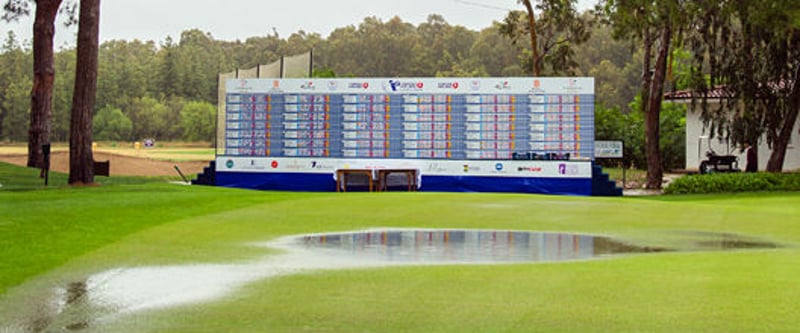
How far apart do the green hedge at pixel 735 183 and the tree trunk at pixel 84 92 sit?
623 inches

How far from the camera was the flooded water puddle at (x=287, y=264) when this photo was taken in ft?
23.9

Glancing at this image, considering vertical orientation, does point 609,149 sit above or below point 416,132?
below

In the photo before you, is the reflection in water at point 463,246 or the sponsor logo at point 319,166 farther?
the sponsor logo at point 319,166

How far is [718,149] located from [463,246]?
30.0m

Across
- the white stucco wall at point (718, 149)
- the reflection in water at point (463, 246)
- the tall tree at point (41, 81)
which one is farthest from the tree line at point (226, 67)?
the reflection in water at point (463, 246)

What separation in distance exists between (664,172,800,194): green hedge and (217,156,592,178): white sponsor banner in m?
3.24

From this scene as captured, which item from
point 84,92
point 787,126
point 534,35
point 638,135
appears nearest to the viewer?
point 84,92

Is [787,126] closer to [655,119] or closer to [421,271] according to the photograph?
[655,119]

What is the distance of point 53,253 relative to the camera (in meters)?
10.5

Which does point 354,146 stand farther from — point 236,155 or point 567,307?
point 567,307

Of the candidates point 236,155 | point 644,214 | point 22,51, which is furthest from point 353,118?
point 22,51

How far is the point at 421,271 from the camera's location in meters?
9.59

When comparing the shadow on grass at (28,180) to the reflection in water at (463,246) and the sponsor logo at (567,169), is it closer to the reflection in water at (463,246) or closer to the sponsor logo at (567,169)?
the sponsor logo at (567,169)

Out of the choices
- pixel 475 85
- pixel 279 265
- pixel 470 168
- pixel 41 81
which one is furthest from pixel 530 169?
pixel 41 81
